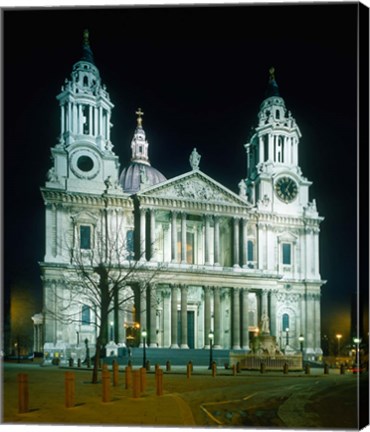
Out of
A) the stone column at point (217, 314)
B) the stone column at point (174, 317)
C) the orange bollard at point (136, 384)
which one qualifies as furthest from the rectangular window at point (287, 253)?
the orange bollard at point (136, 384)

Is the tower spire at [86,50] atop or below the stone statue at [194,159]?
atop

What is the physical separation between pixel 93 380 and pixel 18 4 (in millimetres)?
7663

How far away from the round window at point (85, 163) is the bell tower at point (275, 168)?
5752 mm

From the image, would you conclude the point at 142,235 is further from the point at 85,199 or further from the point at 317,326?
the point at 317,326

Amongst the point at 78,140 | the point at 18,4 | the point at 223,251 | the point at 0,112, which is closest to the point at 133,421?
the point at 0,112

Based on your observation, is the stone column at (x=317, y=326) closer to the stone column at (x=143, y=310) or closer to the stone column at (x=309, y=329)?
the stone column at (x=309, y=329)

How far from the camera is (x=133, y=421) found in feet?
40.6

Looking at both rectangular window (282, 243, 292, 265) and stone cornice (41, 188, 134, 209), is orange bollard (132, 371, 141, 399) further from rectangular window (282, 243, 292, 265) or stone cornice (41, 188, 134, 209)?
rectangular window (282, 243, 292, 265)

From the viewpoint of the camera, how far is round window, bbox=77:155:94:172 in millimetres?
27695

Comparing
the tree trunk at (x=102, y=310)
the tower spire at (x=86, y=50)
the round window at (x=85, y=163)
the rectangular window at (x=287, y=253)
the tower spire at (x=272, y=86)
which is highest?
the tower spire at (x=86, y=50)

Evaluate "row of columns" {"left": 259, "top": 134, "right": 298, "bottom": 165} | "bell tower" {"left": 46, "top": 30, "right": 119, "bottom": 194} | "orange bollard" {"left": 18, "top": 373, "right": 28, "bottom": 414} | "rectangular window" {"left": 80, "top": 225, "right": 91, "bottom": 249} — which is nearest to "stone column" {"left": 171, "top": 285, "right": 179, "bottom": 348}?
"bell tower" {"left": 46, "top": 30, "right": 119, "bottom": 194}

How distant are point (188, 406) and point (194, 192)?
1720cm

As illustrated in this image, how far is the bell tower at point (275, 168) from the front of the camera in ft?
77.4

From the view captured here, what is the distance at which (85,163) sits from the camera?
28453mm
